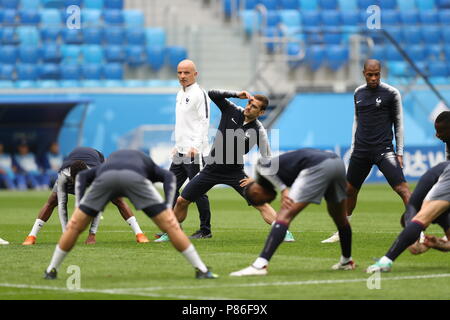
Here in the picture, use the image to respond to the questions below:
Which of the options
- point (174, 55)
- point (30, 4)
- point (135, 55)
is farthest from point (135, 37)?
point (30, 4)

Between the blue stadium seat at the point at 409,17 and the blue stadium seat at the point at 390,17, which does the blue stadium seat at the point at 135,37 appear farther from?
the blue stadium seat at the point at 409,17

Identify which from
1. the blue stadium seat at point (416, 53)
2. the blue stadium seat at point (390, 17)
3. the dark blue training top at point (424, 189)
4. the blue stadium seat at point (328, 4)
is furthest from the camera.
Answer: the blue stadium seat at point (328, 4)

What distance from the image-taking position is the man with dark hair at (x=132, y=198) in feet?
33.4

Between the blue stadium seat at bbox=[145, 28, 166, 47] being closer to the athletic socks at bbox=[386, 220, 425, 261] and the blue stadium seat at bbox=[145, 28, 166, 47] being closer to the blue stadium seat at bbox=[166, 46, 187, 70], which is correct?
the blue stadium seat at bbox=[166, 46, 187, 70]

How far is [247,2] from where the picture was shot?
35156 millimetres

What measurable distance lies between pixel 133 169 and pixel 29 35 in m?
23.0

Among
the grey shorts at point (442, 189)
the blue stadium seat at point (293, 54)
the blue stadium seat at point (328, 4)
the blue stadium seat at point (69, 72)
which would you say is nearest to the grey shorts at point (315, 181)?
the grey shorts at point (442, 189)

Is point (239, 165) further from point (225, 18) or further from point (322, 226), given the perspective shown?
point (225, 18)

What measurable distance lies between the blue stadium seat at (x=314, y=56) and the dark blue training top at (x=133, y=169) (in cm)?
2348

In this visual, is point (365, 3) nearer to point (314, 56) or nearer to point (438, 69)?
point (438, 69)

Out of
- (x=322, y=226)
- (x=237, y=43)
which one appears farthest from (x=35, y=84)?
(x=322, y=226)

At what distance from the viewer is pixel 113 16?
109 feet

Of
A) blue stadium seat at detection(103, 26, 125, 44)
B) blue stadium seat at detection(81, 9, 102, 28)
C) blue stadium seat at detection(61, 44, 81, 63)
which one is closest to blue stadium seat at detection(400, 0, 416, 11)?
blue stadium seat at detection(103, 26, 125, 44)

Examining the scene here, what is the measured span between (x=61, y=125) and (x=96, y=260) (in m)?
19.8
